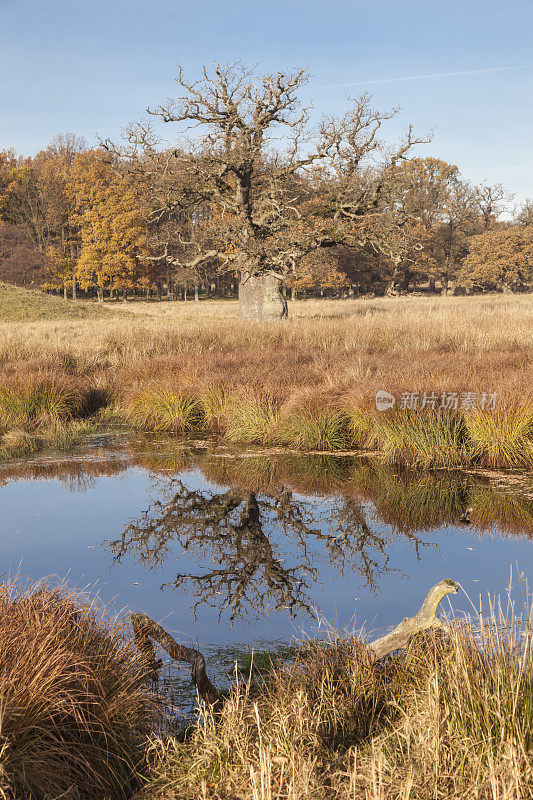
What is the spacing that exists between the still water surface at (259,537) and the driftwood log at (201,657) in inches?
16.0

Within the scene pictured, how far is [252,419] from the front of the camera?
10242mm

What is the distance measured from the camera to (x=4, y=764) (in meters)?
2.80

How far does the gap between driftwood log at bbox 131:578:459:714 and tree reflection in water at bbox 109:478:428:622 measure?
0.86 m

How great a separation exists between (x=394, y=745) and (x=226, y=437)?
24.1ft

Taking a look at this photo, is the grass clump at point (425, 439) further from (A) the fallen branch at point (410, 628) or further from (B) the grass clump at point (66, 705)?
(B) the grass clump at point (66, 705)

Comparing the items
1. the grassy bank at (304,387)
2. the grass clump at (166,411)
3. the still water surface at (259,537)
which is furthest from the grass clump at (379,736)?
the grass clump at (166,411)

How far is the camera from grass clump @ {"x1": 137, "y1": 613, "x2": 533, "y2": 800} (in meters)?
2.81

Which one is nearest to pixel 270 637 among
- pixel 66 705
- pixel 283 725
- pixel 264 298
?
pixel 283 725

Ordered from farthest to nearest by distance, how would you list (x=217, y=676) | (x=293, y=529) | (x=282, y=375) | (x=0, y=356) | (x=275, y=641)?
(x=0, y=356) → (x=282, y=375) → (x=293, y=529) → (x=275, y=641) → (x=217, y=676)

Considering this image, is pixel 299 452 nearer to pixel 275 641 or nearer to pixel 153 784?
pixel 275 641

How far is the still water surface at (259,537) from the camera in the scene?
510cm

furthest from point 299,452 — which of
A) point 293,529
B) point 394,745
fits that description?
point 394,745

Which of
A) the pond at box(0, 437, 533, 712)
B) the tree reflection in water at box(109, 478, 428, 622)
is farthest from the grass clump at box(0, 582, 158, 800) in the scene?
the tree reflection in water at box(109, 478, 428, 622)

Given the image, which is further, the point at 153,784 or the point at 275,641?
the point at 275,641
